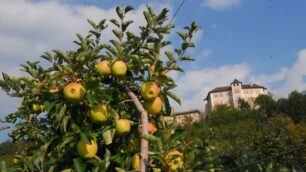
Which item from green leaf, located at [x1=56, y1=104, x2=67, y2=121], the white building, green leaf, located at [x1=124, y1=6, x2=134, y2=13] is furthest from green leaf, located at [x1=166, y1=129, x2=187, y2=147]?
the white building

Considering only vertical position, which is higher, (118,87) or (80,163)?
(118,87)

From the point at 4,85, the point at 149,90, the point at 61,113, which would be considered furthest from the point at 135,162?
the point at 4,85

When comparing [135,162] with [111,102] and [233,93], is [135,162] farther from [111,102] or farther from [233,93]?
[233,93]

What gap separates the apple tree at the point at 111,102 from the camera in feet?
8.75

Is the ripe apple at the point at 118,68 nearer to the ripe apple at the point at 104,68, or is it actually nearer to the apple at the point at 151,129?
the ripe apple at the point at 104,68

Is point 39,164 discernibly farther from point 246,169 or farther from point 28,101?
point 246,169

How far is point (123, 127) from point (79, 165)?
36 cm

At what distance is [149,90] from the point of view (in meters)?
2.76

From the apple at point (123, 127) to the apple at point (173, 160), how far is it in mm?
309

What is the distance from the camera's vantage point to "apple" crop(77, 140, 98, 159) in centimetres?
263

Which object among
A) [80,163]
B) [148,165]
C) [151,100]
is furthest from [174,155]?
[80,163]

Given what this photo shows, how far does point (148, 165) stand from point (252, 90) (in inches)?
4265

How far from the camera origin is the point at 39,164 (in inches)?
112

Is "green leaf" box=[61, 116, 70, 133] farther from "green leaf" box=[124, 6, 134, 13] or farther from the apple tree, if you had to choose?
"green leaf" box=[124, 6, 134, 13]
